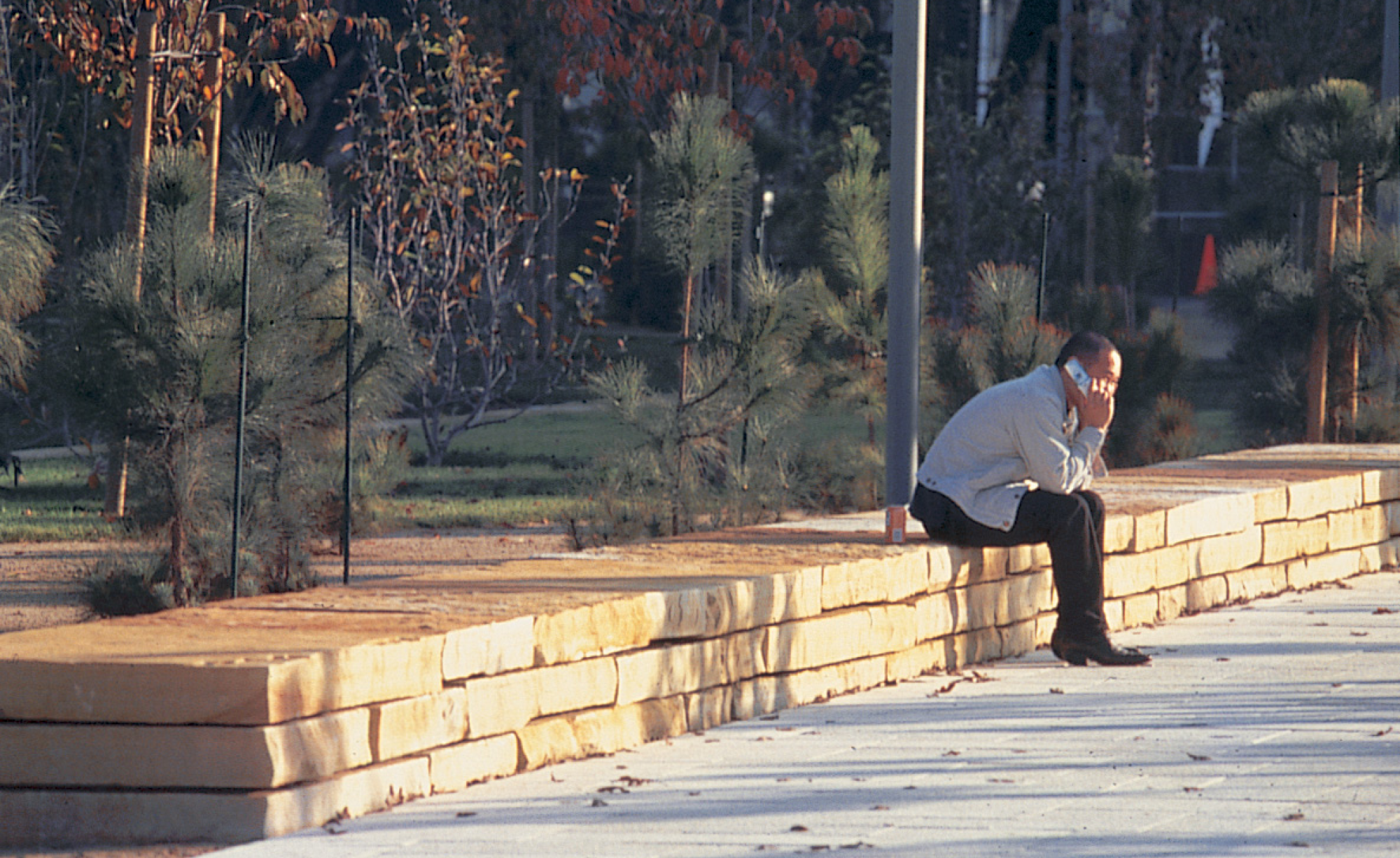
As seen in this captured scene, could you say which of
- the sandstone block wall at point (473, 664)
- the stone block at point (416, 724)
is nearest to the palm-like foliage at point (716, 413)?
the sandstone block wall at point (473, 664)

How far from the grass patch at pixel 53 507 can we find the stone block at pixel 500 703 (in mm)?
4159

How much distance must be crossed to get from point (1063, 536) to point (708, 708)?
1.87m

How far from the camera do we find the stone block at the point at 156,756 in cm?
452

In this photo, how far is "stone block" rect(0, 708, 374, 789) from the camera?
452 cm

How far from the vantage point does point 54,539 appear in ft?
38.2

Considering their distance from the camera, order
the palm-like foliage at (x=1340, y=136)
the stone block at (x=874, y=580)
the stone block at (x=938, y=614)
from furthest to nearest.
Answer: the palm-like foliage at (x=1340, y=136)
the stone block at (x=938, y=614)
the stone block at (x=874, y=580)

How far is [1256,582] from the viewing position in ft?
31.2

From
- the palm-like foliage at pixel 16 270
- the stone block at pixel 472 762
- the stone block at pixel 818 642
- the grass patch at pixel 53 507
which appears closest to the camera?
the stone block at pixel 472 762

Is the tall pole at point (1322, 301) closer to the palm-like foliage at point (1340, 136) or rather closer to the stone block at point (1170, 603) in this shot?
the palm-like foliage at point (1340, 136)

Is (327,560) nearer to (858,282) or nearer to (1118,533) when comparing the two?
(858,282)

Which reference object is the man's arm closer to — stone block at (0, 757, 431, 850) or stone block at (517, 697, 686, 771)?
stone block at (517, 697, 686, 771)

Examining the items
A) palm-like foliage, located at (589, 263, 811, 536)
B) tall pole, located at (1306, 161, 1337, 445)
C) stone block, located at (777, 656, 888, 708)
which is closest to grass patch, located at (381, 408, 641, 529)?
palm-like foliage, located at (589, 263, 811, 536)

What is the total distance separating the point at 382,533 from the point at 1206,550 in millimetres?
5594

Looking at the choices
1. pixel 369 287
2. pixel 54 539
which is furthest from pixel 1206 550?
pixel 54 539
